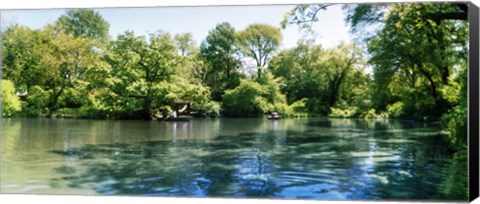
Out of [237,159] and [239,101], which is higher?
[239,101]

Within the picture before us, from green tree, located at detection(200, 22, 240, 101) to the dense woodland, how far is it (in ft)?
0.05

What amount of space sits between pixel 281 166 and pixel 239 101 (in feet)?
4.02

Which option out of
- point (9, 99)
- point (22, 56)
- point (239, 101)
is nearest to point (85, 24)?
point (22, 56)

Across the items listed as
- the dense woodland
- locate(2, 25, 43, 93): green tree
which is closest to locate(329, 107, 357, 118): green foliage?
the dense woodland

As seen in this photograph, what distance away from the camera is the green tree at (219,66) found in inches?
314

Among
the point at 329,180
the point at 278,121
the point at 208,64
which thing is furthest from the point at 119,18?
the point at 329,180

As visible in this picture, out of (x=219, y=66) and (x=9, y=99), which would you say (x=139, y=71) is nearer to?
(x=219, y=66)

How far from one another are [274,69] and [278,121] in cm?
75

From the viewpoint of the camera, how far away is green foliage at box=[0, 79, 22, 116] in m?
8.06

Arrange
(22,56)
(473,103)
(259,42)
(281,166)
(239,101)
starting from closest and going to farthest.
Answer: (473,103), (281,166), (259,42), (239,101), (22,56)

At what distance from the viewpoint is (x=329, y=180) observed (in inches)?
276

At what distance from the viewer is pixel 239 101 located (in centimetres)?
808

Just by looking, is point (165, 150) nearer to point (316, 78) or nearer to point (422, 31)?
point (316, 78)

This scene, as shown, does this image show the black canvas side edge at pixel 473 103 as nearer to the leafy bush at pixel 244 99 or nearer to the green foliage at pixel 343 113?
the green foliage at pixel 343 113
